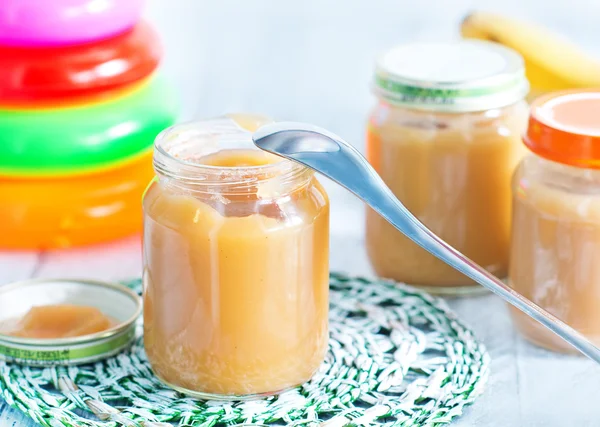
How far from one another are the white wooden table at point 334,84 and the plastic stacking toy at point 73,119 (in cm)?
5

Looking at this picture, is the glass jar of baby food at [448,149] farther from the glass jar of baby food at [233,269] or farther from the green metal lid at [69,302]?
the green metal lid at [69,302]

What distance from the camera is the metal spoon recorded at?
1.07 meters

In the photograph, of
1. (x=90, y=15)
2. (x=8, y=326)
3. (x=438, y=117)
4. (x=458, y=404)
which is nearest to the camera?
(x=458, y=404)

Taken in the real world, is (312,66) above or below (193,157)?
below

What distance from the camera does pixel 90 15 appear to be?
1.50 meters

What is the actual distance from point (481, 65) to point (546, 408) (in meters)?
0.44

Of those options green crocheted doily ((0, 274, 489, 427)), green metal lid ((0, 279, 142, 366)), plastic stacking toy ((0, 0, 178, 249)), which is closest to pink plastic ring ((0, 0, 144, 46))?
plastic stacking toy ((0, 0, 178, 249))

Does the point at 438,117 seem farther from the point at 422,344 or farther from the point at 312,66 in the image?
the point at 312,66

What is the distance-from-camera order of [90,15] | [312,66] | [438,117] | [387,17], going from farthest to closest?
1. [387,17]
2. [312,66]
3. [90,15]
4. [438,117]

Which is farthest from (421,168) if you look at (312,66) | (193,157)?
(312,66)

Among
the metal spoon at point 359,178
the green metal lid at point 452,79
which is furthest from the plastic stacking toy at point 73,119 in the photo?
the metal spoon at point 359,178

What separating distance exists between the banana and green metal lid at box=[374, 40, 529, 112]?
20 cm

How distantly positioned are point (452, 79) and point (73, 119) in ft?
1.78

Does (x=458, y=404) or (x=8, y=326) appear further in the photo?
(x=8, y=326)
